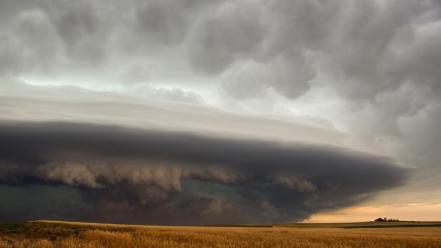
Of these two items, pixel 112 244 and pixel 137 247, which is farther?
pixel 112 244

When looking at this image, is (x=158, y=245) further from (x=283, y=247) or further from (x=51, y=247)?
(x=283, y=247)

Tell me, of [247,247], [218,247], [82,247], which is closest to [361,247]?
[247,247]

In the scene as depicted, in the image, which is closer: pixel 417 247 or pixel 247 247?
pixel 247 247

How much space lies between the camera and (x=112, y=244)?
88.4ft

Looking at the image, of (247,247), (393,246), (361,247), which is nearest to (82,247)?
(247,247)

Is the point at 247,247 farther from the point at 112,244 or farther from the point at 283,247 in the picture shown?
the point at 112,244

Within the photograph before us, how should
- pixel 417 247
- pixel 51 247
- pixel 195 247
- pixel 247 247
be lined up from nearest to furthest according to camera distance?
pixel 51 247 < pixel 195 247 < pixel 247 247 < pixel 417 247

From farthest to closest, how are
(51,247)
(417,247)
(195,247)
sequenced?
(417,247)
(195,247)
(51,247)

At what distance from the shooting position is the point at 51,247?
2395cm

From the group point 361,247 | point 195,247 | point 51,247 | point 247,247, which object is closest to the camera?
point 51,247

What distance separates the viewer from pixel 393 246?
114 feet

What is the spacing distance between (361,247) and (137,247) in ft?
57.4

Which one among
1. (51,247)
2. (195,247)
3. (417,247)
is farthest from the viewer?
(417,247)

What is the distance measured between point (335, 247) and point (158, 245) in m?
12.8
